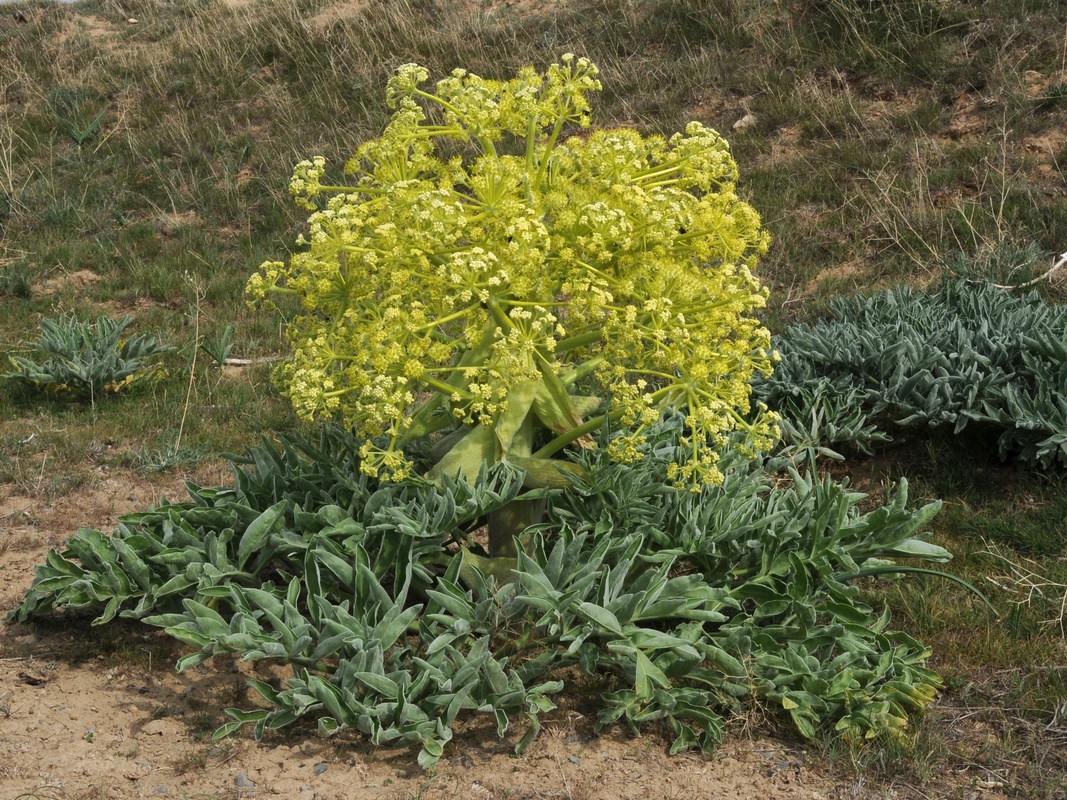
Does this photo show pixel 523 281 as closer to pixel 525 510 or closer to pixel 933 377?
pixel 525 510

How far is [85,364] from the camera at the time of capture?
6.39m

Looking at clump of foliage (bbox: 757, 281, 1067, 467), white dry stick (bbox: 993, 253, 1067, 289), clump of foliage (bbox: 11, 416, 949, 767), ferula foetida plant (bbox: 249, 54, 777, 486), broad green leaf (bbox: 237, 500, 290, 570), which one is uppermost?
ferula foetida plant (bbox: 249, 54, 777, 486)

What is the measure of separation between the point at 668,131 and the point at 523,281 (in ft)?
23.3

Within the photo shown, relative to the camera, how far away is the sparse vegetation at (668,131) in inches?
162

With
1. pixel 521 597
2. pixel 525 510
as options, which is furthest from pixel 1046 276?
pixel 521 597

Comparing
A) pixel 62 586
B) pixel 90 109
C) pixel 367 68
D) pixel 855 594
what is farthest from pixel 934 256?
pixel 90 109

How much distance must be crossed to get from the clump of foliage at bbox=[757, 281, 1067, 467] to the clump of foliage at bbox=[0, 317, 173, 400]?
390cm

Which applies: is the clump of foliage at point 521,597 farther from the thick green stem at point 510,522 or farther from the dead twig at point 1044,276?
the dead twig at point 1044,276

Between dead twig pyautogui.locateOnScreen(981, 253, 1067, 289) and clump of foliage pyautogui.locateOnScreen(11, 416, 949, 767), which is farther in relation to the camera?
dead twig pyautogui.locateOnScreen(981, 253, 1067, 289)

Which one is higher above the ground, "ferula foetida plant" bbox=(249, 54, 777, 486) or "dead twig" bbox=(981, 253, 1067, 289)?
"ferula foetida plant" bbox=(249, 54, 777, 486)

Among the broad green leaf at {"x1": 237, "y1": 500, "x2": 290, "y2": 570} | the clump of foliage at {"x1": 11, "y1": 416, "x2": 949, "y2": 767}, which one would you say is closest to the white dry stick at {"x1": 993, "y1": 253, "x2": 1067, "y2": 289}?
the clump of foliage at {"x1": 11, "y1": 416, "x2": 949, "y2": 767}

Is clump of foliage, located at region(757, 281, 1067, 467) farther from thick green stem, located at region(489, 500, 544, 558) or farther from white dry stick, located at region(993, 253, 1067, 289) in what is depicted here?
thick green stem, located at region(489, 500, 544, 558)

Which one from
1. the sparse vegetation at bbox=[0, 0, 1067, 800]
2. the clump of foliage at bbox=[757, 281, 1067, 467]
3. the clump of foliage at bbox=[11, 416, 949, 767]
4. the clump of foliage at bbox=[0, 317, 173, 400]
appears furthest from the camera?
the clump of foliage at bbox=[0, 317, 173, 400]

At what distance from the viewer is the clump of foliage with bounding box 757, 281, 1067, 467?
15.1ft
